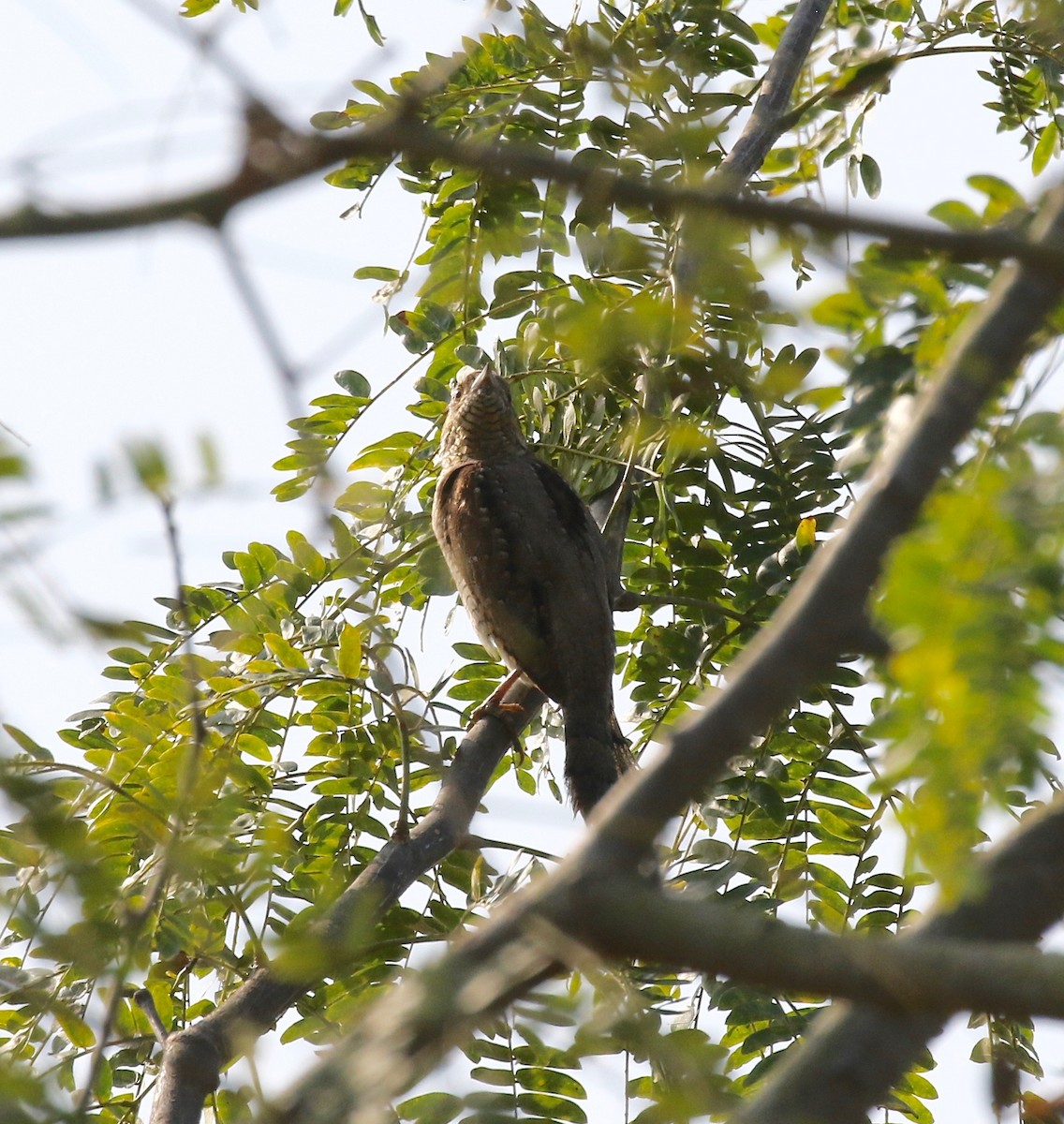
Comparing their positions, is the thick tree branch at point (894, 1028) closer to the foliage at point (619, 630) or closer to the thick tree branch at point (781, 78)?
the foliage at point (619, 630)

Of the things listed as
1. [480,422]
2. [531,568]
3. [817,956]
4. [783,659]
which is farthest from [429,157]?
[480,422]

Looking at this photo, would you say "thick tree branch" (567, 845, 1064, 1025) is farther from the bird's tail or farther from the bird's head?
the bird's head

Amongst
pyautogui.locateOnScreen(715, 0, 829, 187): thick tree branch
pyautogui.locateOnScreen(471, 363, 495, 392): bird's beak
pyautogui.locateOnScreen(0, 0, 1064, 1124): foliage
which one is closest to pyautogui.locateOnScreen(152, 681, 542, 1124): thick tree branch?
pyautogui.locateOnScreen(0, 0, 1064, 1124): foliage

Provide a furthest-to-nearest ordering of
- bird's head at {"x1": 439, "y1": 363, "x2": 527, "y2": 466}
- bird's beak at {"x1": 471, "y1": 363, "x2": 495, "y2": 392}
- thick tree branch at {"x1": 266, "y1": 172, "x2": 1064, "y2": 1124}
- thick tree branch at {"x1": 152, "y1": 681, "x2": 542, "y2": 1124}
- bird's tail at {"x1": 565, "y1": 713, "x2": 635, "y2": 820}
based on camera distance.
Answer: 1. bird's head at {"x1": 439, "y1": 363, "x2": 527, "y2": 466}
2. bird's beak at {"x1": 471, "y1": 363, "x2": 495, "y2": 392}
3. bird's tail at {"x1": 565, "y1": 713, "x2": 635, "y2": 820}
4. thick tree branch at {"x1": 152, "y1": 681, "x2": 542, "y2": 1124}
5. thick tree branch at {"x1": 266, "y1": 172, "x2": 1064, "y2": 1124}

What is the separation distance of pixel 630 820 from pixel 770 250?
2.33 feet

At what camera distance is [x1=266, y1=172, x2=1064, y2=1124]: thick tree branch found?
132 cm

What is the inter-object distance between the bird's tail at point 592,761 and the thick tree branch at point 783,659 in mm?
2704

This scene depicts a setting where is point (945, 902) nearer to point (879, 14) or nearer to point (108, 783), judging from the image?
point (108, 783)

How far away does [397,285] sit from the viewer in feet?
14.0

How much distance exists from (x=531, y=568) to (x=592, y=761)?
2.95ft

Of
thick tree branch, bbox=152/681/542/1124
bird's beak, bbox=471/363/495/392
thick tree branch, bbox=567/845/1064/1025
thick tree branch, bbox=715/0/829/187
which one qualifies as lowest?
thick tree branch, bbox=567/845/1064/1025

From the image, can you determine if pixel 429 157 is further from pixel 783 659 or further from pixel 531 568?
pixel 531 568

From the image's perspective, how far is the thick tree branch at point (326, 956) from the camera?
1.57 metres

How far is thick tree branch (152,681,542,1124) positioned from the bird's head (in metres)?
1.49
